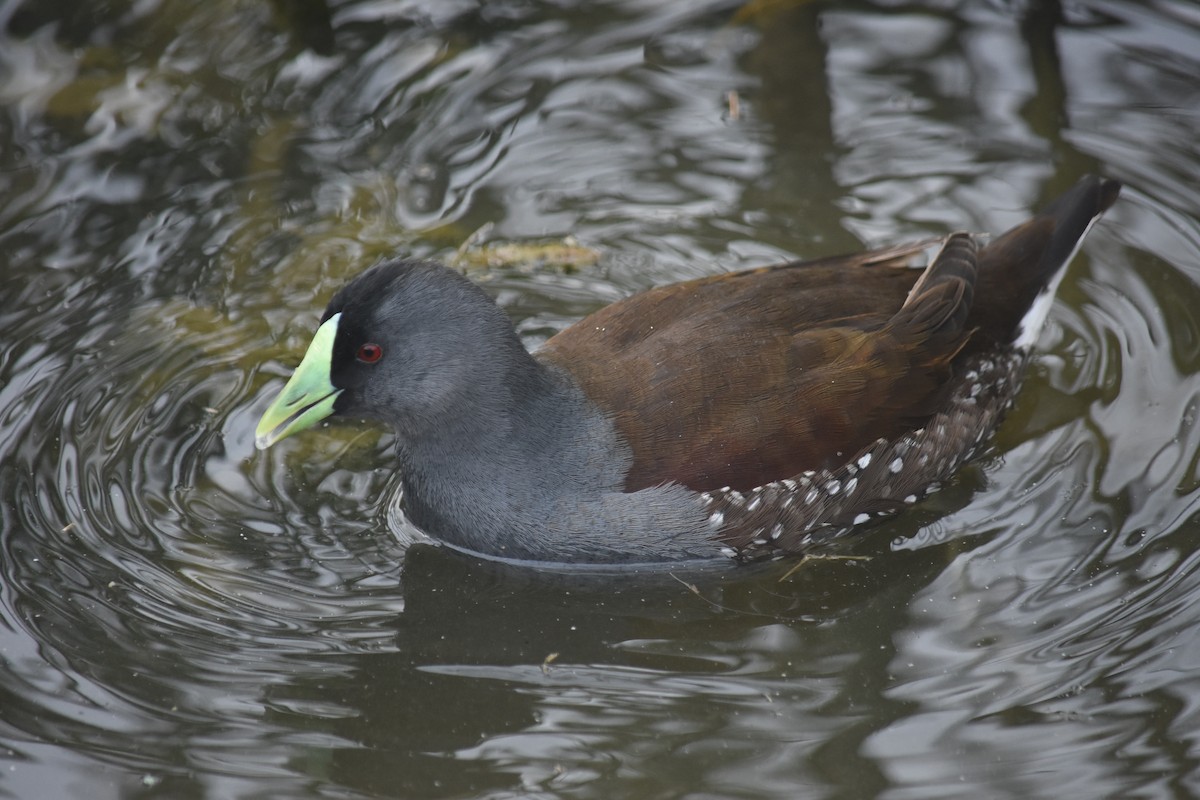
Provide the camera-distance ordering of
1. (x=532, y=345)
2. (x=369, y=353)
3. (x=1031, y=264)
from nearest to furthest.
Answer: (x=369, y=353), (x=1031, y=264), (x=532, y=345)

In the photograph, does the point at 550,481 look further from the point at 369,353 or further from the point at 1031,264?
the point at 1031,264

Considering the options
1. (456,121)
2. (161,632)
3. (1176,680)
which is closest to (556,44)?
(456,121)

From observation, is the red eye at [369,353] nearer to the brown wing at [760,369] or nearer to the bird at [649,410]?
the bird at [649,410]

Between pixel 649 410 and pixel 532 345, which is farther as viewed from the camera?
pixel 532 345

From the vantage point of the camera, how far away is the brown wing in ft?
18.3

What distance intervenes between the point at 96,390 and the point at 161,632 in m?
1.72

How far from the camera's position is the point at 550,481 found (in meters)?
5.70

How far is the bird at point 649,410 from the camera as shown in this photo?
5586 mm

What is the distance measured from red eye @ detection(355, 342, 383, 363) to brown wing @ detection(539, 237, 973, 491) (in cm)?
83

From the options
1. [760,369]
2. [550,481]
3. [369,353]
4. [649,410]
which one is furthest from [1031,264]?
[369,353]

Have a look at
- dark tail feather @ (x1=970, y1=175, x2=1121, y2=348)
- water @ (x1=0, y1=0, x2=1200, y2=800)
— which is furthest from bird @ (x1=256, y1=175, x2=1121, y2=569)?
dark tail feather @ (x1=970, y1=175, x2=1121, y2=348)

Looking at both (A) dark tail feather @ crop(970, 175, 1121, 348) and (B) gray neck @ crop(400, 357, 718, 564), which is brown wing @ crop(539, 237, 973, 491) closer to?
(B) gray neck @ crop(400, 357, 718, 564)

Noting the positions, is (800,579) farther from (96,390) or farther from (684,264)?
(96,390)

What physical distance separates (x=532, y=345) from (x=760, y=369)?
1772 millimetres
